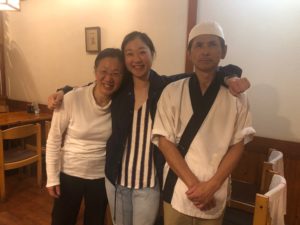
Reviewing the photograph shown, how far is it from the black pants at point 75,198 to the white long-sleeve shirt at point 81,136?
1.6 inches

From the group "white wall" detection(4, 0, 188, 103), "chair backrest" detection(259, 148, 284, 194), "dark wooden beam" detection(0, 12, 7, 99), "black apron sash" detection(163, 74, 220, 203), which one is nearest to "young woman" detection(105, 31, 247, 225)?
"black apron sash" detection(163, 74, 220, 203)

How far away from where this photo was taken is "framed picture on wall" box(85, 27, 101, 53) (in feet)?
10.2

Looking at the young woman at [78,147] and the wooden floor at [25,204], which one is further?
the wooden floor at [25,204]

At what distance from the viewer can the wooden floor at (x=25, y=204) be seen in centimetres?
249

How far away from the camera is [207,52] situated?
4.02ft

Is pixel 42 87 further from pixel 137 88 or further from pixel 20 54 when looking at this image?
pixel 137 88

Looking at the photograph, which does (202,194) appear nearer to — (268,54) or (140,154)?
(140,154)

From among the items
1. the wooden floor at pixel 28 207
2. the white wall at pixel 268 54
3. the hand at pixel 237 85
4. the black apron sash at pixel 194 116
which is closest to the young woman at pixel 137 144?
the black apron sash at pixel 194 116

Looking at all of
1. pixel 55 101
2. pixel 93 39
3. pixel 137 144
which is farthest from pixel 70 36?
pixel 137 144

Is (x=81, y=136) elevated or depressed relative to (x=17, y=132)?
elevated

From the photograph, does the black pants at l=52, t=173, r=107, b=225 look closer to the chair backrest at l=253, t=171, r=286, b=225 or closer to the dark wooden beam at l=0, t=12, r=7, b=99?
the chair backrest at l=253, t=171, r=286, b=225

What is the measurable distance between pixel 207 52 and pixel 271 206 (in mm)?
753

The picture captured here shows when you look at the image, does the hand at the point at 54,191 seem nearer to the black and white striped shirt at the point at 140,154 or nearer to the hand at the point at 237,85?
the black and white striped shirt at the point at 140,154

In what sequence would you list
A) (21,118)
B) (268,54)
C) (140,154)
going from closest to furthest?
(140,154) → (268,54) → (21,118)
